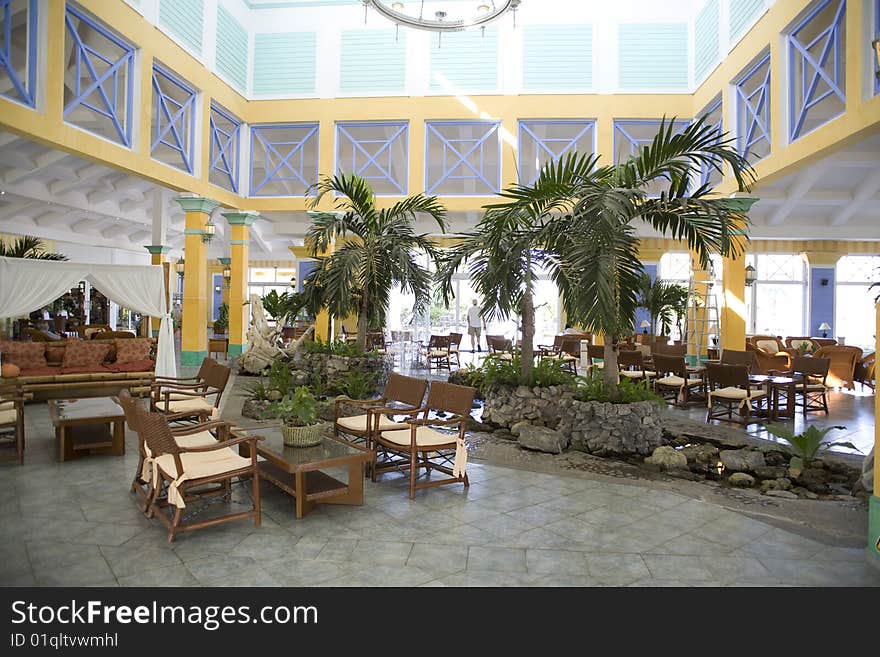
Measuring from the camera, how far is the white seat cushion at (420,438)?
4359 mm

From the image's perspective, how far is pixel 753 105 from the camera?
941 centimetres

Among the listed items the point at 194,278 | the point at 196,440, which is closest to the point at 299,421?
the point at 196,440

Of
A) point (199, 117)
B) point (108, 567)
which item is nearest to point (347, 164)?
point (199, 117)

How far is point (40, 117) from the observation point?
6926mm

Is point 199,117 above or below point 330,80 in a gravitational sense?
below

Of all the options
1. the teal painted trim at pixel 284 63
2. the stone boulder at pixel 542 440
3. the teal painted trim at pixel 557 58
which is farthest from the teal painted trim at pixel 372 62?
the stone boulder at pixel 542 440

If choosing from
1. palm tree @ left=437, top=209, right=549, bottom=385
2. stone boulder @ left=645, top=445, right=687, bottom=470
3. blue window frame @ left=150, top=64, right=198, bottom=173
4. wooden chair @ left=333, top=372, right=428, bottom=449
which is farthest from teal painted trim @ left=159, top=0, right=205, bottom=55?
stone boulder @ left=645, top=445, right=687, bottom=470

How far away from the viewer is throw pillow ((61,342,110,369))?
816 centimetres

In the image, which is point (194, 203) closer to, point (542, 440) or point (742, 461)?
point (542, 440)

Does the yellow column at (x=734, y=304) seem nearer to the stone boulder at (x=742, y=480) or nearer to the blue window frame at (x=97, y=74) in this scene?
the stone boulder at (x=742, y=480)

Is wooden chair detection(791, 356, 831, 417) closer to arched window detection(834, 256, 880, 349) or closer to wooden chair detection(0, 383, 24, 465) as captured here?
wooden chair detection(0, 383, 24, 465)
